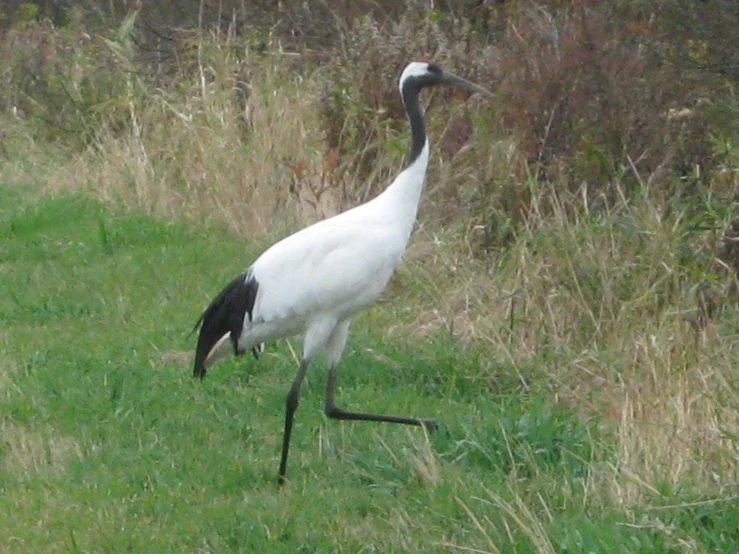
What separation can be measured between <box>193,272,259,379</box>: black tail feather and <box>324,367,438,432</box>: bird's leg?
1.47 ft

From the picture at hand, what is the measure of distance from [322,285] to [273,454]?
2.51ft

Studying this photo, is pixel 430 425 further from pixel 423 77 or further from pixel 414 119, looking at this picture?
pixel 423 77

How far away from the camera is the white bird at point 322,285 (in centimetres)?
650

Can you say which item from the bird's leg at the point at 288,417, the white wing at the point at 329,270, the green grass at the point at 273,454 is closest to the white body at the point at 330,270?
the white wing at the point at 329,270

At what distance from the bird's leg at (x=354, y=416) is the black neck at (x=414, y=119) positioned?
1059mm

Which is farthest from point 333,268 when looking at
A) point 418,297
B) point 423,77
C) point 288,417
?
point 418,297

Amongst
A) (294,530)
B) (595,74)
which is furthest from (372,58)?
(294,530)

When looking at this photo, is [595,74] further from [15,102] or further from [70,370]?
[15,102]

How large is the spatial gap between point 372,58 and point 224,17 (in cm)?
380

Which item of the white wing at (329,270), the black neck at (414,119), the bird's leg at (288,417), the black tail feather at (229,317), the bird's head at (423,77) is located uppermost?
the bird's head at (423,77)

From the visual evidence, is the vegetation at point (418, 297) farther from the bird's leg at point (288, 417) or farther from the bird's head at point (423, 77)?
the bird's head at point (423, 77)

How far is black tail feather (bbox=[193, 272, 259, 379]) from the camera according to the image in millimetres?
Result: 6707

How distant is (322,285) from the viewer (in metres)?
6.53

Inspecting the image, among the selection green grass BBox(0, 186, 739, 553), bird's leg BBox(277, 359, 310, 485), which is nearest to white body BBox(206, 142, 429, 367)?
bird's leg BBox(277, 359, 310, 485)
